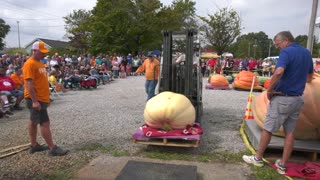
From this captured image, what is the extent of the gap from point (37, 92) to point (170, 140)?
2.28 m

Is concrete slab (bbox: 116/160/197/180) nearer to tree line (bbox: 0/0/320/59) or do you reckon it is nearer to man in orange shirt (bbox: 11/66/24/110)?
man in orange shirt (bbox: 11/66/24/110)

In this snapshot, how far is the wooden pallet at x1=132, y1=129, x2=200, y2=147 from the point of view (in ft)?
18.1

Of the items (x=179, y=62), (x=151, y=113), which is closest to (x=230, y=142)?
(x=151, y=113)

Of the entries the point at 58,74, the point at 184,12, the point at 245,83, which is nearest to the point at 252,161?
the point at 245,83

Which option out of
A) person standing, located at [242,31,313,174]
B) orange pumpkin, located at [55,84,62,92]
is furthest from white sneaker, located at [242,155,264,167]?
orange pumpkin, located at [55,84,62,92]

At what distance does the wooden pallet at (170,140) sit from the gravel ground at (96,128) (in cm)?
20

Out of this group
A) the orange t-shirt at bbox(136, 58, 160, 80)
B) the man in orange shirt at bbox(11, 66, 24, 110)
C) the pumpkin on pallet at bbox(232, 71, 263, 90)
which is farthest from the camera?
the pumpkin on pallet at bbox(232, 71, 263, 90)

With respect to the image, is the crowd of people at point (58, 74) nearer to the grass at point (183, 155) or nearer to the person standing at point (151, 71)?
the grass at point (183, 155)

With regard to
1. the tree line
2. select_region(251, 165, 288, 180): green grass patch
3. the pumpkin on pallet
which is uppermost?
the tree line

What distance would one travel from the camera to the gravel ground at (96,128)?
512 centimetres

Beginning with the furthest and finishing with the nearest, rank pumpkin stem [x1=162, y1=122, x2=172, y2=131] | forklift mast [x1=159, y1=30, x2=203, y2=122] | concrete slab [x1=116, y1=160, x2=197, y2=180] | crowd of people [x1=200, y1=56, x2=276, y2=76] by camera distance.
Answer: crowd of people [x1=200, y1=56, x2=276, y2=76], forklift mast [x1=159, y1=30, x2=203, y2=122], pumpkin stem [x1=162, y1=122, x2=172, y2=131], concrete slab [x1=116, y1=160, x2=197, y2=180]

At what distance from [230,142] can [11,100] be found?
20.5ft

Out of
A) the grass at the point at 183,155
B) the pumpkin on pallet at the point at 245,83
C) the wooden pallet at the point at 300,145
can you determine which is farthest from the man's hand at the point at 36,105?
the pumpkin on pallet at the point at 245,83

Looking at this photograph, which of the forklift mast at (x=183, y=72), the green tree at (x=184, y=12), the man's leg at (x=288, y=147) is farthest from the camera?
the green tree at (x=184, y=12)
